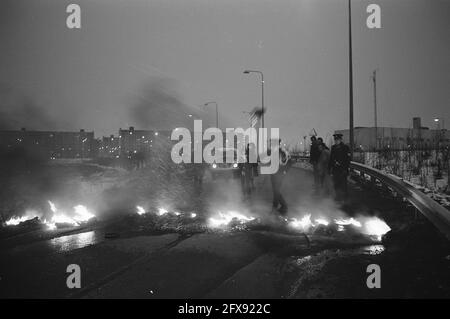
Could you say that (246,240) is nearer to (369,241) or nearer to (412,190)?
(369,241)

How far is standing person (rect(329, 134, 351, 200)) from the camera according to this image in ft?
35.7

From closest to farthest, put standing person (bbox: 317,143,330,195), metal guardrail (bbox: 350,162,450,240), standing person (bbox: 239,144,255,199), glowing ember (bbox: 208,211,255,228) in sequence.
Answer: metal guardrail (bbox: 350,162,450,240)
glowing ember (bbox: 208,211,255,228)
standing person (bbox: 317,143,330,195)
standing person (bbox: 239,144,255,199)

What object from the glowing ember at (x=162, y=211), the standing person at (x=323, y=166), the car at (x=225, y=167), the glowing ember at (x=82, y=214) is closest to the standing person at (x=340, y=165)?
the standing person at (x=323, y=166)

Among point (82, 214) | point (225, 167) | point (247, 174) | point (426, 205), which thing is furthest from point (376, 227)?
point (225, 167)

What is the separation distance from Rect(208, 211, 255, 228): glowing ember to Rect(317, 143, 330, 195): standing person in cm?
470

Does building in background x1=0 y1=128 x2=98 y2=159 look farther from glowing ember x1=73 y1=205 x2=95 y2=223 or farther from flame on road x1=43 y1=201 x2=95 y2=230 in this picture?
flame on road x1=43 y1=201 x2=95 y2=230

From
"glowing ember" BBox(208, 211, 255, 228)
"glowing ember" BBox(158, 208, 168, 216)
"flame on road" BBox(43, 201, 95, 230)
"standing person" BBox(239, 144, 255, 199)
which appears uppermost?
"standing person" BBox(239, 144, 255, 199)

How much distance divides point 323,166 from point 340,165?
84.1 inches

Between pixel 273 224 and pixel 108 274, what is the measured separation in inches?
152

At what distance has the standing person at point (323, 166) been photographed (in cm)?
1288

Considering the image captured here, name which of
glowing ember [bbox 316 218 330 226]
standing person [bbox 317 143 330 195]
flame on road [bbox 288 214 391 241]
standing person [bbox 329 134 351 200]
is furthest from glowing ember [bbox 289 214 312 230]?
standing person [bbox 317 143 330 195]
